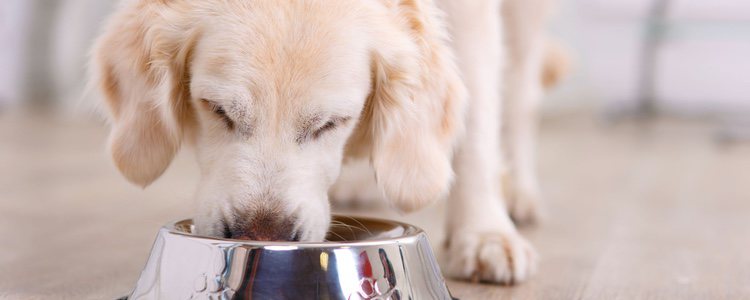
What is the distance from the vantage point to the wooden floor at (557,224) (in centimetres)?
177

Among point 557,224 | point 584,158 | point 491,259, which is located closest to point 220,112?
point 491,259

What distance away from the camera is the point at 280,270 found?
1.29 m

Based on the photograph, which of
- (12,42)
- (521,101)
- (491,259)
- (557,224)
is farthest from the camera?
(12,42)

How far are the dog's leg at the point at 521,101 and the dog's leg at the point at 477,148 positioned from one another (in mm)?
559

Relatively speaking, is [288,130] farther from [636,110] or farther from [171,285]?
[636,110]

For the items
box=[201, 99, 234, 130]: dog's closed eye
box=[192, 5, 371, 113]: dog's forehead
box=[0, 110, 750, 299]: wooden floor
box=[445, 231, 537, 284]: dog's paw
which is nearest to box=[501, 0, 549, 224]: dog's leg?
box=[0, 110, 750, 299]: wooden floor

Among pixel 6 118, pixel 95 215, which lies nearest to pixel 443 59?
pixel 95 215

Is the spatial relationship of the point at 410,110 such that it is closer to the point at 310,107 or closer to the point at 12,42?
the point at 310,107

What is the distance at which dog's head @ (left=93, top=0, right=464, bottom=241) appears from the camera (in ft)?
4.80

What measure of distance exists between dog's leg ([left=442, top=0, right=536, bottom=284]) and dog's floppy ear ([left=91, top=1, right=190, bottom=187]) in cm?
60

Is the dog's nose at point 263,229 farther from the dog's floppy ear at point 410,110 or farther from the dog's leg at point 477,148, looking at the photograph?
the dog's leg at point 477,148

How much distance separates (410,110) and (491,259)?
0.34 meters

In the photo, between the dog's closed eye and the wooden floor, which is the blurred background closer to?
the wooden floor

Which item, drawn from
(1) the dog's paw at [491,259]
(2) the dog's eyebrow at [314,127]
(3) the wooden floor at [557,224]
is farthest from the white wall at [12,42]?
(2) the dog's eyebrow at [314,127]
